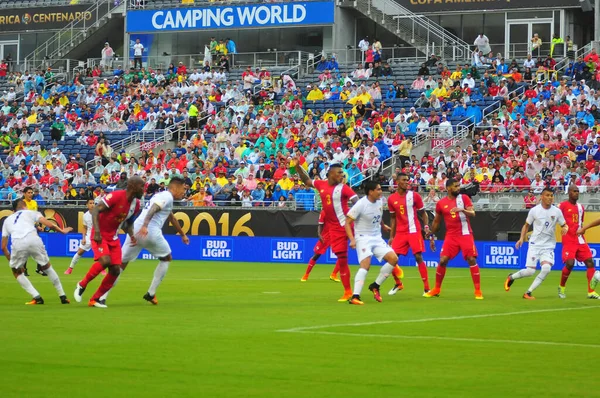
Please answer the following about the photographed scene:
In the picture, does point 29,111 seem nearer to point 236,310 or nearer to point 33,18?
point 33,18

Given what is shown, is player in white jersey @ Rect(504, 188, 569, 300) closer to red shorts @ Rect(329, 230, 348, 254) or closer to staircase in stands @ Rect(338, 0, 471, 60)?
red shorts @ Rect(329, 230, 348, 254)

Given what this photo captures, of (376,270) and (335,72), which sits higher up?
(335,72)

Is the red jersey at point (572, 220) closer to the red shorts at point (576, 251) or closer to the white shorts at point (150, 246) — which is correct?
the red shorts at point (576, 251)

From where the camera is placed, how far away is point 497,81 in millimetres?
44438

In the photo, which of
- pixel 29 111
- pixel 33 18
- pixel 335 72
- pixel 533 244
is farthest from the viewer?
pixel 33 18

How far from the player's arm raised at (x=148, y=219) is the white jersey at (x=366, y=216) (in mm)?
3207

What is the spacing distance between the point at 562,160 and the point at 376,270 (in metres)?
7.29

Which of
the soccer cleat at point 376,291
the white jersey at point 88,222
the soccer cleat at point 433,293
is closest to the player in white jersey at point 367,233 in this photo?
the soccer cleat at point 376,291

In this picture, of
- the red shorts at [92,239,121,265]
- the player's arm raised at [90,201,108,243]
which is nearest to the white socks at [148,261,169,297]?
the red shorts at [92,239,121,265]

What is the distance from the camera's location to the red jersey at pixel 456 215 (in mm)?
21000

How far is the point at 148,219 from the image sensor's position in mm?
18500

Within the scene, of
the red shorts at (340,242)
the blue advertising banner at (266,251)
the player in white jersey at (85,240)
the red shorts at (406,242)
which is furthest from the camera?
the blue advertising banner at (266,251)

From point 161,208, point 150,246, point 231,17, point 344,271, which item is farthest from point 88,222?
point 231,17

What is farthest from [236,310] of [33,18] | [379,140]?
[33,18]
